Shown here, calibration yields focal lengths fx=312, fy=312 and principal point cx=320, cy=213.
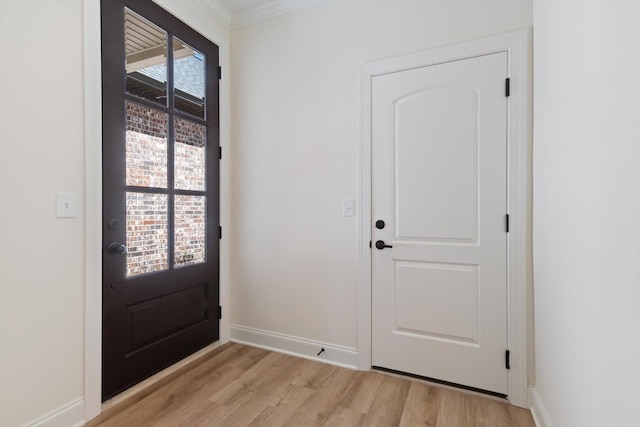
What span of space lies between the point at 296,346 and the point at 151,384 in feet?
3.37

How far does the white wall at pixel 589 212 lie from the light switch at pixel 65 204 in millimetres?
2297

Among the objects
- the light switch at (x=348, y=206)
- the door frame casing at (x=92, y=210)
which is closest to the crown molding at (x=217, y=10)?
the door frame casing at (x=92, y=210)

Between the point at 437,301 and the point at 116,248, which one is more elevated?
the point at 116,248

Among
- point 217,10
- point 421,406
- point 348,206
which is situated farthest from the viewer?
point 217,10

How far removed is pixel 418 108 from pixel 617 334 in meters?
1.61

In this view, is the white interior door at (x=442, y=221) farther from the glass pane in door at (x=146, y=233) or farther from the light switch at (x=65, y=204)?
the light switch at (x=65, y=204)

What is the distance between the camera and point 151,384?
2049 mm

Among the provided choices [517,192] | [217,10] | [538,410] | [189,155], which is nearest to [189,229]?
[189,155]

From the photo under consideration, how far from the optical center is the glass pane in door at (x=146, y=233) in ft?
6.45

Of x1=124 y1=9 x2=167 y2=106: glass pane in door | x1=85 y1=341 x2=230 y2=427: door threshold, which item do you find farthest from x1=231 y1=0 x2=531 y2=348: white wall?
x1=124 y1=9 x2=167 y2=106: glass pane in door

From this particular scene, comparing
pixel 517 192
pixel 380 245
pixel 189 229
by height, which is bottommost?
pixel 380 245

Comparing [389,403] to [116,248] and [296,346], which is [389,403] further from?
[116,248]

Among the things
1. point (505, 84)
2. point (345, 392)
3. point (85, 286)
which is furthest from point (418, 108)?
point (85, 286)

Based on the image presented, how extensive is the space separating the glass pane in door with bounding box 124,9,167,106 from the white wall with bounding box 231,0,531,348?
2.24ft
